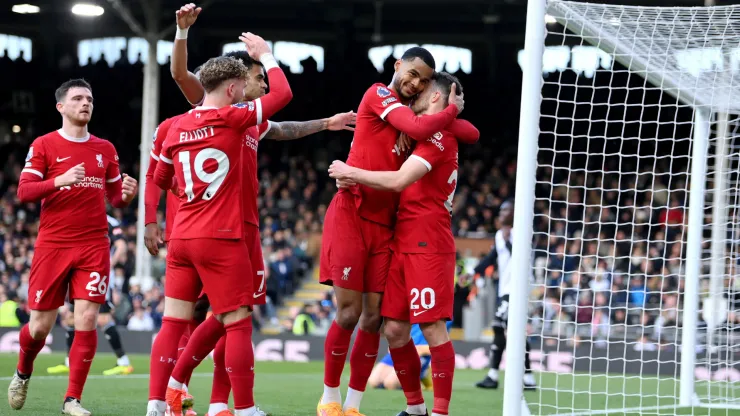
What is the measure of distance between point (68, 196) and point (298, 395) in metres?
3.09

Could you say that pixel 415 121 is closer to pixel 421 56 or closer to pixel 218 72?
pixel 421 56

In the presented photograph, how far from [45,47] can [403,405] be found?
26.3 m

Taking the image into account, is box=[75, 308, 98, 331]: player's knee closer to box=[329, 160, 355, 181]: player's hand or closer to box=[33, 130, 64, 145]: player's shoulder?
box=[33, 130, 64, 145]: player's shoulder

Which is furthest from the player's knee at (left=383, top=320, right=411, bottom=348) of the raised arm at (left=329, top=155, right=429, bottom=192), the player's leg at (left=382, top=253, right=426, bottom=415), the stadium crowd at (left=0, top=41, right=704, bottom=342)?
the stadium crowd at (left=0, top=41, right=704, bottom=342)

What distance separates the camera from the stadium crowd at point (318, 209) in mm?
15898

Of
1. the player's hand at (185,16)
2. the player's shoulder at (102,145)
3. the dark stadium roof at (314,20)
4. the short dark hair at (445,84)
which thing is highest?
the dark stadium roof at (314,20)

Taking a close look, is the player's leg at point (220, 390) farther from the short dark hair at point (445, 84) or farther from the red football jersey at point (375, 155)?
the short dark hair at point (445, 84)

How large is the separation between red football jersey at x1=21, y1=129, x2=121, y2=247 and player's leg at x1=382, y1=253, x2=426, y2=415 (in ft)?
7.16

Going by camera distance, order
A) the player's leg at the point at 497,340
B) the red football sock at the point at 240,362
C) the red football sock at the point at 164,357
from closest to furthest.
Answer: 1. the red football sock at the point at 240,362
2. the red football sock at the point at 164,357
3. the player's leg at the point at 497,340

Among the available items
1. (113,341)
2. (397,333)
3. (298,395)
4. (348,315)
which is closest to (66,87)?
(348,315)

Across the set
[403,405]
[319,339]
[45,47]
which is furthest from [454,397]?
[45,47]

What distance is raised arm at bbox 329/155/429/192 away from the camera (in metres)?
5.41

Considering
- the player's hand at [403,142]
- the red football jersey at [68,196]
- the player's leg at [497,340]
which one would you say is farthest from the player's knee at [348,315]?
the player's leg at [497,340]

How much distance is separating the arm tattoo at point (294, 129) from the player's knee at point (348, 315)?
125 cm
